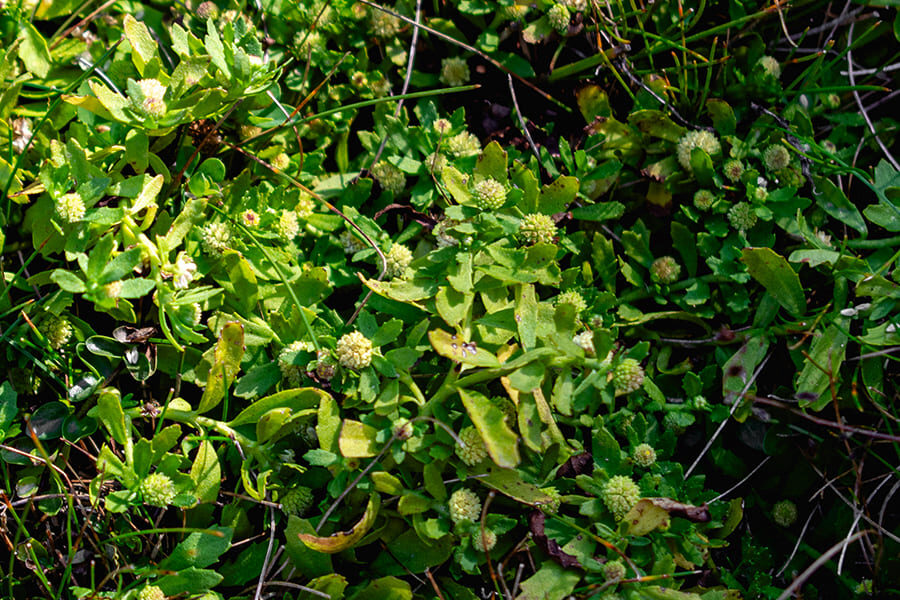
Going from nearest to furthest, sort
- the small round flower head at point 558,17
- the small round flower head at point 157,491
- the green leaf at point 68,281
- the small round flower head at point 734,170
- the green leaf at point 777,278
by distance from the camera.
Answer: the green leaf at point 68,281 < the small round flower head at point 157,491 < the green leaf at point 777,278 < the small round flower head at point 734,170 < the small round flower head at point 558,17

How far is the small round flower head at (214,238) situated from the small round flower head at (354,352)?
1.45ft

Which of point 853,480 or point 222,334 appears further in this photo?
point 853,480

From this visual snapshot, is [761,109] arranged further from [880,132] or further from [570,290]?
[570,290]

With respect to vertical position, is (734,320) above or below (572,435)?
above

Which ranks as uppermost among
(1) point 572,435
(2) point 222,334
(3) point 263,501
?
(2) point 222,334

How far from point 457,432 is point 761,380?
3.12ft

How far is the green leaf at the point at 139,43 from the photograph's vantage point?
1.90 m

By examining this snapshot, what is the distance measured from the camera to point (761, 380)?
81.7 inches

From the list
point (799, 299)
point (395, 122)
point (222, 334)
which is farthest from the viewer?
point (395, 122)

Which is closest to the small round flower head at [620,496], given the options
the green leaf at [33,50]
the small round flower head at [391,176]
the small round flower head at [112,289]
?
the small round flower head at [391,176]

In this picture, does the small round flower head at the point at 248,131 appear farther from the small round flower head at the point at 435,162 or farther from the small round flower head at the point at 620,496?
the small round flower head at the point at 620,496

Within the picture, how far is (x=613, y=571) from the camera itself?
173cm

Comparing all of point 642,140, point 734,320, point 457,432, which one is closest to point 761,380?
point 734,320

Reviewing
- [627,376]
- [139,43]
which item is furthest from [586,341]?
[139,43]
